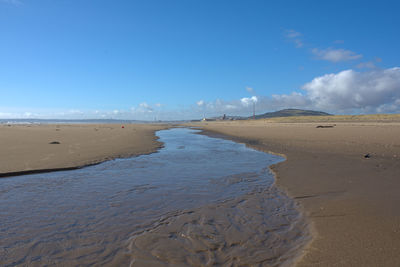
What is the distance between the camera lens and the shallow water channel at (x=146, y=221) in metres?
3.78

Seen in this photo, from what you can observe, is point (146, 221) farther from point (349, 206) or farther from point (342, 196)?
point (342, 196)

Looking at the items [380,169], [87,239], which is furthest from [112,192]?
[380,169]

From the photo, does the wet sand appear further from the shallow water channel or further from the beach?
the shallow water channel

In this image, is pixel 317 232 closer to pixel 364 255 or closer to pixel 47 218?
pixel 364 255

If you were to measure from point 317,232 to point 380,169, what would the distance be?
6.46 metres

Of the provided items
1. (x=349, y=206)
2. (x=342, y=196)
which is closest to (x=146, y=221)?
(x=349, y=206)

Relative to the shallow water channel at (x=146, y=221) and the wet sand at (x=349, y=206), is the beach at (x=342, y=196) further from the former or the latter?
the shallow water channel at (x=146, y=221)

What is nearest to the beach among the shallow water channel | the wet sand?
the wet sand

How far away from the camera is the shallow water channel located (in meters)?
3.78

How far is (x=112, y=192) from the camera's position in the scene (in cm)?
715

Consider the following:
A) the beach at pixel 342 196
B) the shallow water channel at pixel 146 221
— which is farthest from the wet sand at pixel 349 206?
the shallow water channel at pixel 146 221

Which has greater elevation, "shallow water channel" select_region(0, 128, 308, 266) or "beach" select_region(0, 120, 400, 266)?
"beach" select_region(0, 120, 400, 266)

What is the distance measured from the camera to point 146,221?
509cm

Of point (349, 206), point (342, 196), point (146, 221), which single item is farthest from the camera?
point (342, 196)
